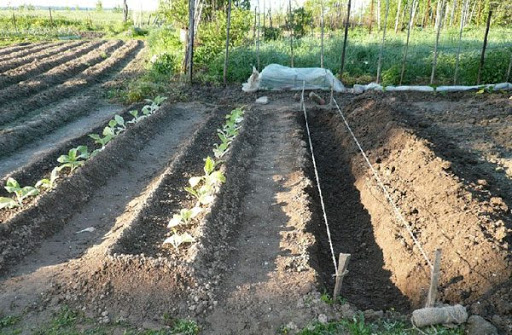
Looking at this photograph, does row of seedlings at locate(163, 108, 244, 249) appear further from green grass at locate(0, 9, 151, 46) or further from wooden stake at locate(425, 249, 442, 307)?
green grass at locate(0, 9, 151, 46)

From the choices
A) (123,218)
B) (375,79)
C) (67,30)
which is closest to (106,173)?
(123,218)

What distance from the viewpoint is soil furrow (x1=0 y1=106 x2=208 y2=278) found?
16.9 ft

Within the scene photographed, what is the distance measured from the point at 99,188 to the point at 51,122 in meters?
4.41

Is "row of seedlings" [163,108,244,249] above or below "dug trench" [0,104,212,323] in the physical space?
above

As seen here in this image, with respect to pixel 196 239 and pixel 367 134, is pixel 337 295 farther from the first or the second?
pixel 367 134

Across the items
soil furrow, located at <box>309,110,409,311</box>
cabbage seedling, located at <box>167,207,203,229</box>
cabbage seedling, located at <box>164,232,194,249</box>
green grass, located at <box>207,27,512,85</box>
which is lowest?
soil furrow, located at <box>309,110,409,311</box>

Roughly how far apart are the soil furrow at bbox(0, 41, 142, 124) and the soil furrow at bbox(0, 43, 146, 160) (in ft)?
0.72

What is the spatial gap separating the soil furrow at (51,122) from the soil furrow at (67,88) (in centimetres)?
22

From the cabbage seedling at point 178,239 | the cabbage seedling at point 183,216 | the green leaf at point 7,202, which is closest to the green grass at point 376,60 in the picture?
the green leaf at point 7,202

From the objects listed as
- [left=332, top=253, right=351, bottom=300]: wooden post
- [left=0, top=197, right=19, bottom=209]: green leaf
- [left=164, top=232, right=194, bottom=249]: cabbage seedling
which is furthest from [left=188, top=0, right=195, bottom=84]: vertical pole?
[left=332, top=253, right=351, bottom=300]: wooden post

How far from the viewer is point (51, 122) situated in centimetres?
1017

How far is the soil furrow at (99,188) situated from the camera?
515 cm

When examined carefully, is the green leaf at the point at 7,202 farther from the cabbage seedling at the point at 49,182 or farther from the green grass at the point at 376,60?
the green grass at the point at 376,60

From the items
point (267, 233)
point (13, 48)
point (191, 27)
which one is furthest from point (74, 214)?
point (13, 48)
